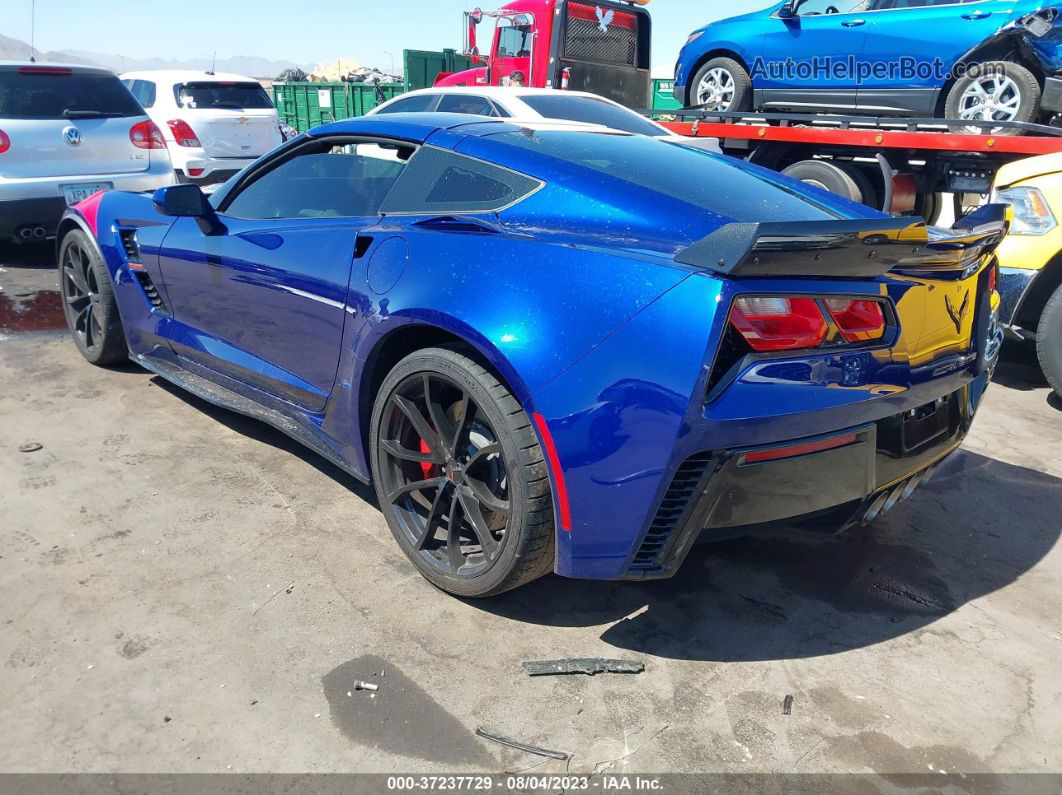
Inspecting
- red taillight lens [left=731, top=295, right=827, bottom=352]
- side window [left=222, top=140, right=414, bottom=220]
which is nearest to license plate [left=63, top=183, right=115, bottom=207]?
side window [left=222, top=140, right=414, bottom=220]

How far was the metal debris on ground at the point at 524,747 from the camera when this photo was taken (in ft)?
6.70

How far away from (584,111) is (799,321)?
18.8 ft

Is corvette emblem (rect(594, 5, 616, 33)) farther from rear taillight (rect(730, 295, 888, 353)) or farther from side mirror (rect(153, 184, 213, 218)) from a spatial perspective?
rear taillight (rect(730, 295, 888, 353))

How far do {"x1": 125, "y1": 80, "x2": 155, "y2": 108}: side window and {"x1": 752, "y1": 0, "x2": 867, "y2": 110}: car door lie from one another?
718cm

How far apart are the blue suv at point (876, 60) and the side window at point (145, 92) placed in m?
6.45

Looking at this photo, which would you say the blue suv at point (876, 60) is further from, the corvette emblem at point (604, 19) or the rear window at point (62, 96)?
the rear window at point (62, 96)

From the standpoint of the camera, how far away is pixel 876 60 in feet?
25.1

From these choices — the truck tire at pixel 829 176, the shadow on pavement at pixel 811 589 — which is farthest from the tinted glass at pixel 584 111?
the shadow on pavement at pixel 811 589

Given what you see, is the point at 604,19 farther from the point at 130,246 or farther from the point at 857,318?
the point at 857,318

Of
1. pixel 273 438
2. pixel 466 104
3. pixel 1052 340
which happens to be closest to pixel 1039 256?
pixel 1052 340

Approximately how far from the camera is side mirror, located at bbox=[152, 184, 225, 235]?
340 cm

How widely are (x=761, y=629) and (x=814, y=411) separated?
0.84 meters

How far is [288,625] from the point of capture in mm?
2506

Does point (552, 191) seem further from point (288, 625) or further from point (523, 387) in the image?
point (288, 625)
